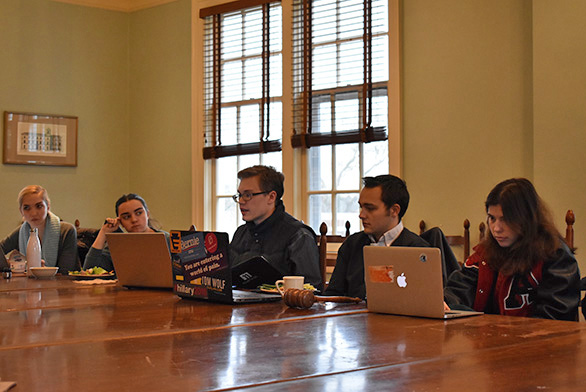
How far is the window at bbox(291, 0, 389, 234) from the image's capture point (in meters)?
4.96

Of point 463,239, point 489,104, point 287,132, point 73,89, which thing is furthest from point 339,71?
point 73,89

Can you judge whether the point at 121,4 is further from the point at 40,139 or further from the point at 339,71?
the point at 339,71

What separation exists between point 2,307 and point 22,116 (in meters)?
4.26

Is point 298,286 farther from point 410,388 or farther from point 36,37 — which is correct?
point 36,37

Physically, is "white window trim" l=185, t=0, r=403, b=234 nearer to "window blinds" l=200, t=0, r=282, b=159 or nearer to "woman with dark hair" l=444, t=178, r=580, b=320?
"window blinds" l=200, t=0, r=282, b=159

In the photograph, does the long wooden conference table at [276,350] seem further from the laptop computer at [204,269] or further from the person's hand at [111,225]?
the person's hand at [111,225]

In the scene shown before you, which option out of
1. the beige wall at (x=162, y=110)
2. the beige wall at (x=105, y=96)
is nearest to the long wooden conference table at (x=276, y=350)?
the beige wall at (x=162, y=110)

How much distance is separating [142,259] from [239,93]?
3.32 meters

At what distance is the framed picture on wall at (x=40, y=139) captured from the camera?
6.04 m

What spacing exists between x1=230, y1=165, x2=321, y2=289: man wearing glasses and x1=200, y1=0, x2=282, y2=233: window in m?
2.18

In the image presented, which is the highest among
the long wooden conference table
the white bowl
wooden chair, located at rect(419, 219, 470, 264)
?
wooden chair, located at rect(419, 219, 470, 264)

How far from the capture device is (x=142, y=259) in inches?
107

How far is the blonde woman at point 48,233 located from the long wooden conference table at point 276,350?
2097 mm

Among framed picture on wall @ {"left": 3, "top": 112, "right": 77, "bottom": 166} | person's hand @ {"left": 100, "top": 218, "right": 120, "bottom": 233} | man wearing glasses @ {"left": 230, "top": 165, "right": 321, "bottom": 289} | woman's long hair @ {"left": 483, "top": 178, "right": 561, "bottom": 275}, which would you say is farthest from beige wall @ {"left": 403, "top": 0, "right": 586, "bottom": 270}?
framed picture on wall @ {"left": 3, "top": 112, "right": 77, "bottom": 166}
